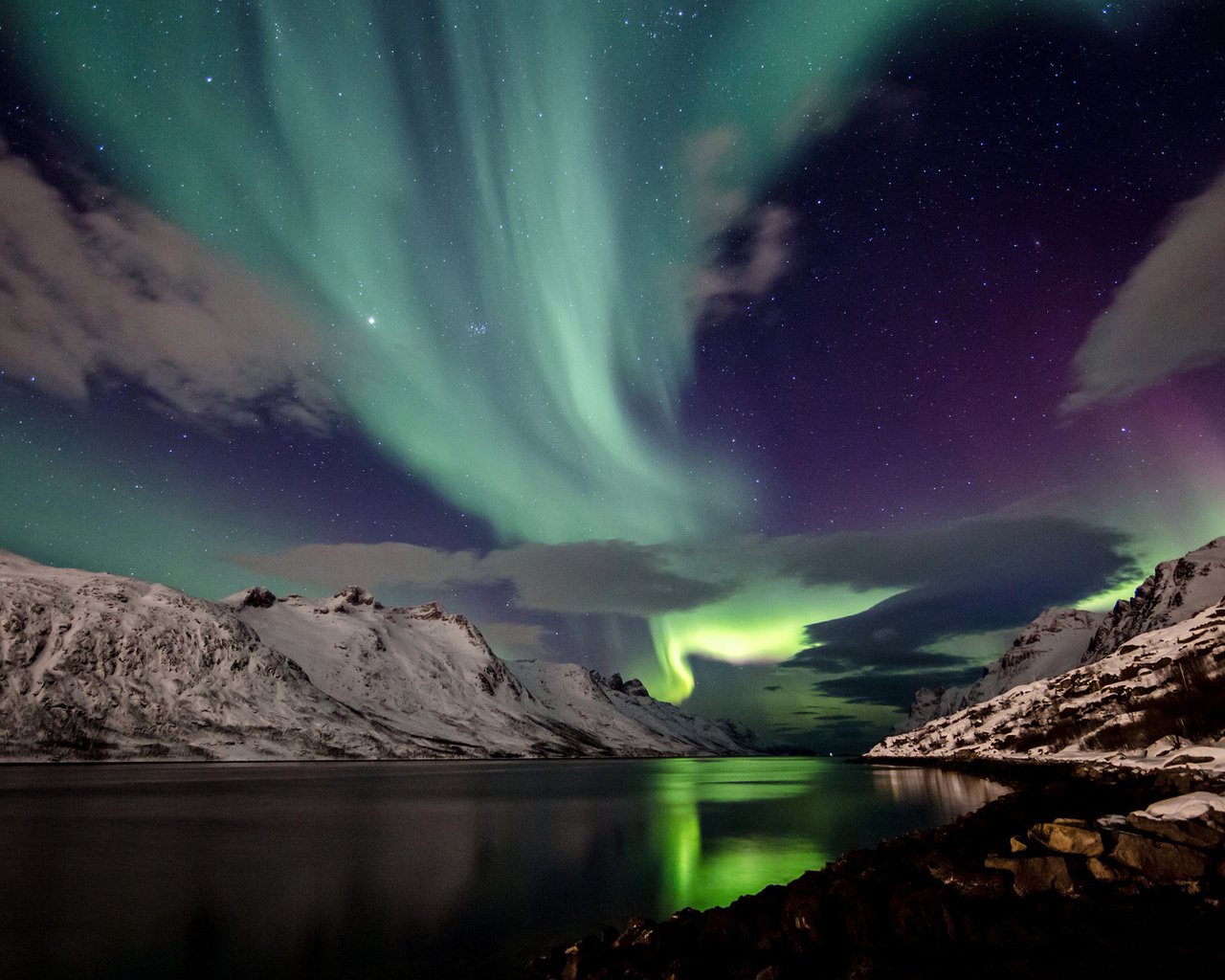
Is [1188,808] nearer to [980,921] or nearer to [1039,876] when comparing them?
[1039,876]

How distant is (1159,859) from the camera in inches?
966

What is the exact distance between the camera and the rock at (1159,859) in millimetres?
24203

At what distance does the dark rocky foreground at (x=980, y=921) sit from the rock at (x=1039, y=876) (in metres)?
0.04

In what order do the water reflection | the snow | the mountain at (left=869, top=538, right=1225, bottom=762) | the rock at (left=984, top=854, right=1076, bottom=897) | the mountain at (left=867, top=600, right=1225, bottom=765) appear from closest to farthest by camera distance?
the rock at (left=984, top=854, right=1076, bottom=897) → the snow → the water reflection → the mountain at (left=867, top=600, right=1225, bottom=765) → the mountain at (left=869, top=538, right=1225, bottom=762)

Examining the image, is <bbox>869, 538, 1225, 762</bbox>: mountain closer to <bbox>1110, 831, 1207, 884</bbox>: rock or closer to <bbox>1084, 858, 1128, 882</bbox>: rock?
<bbox>1110, 831, 1207, 884</bbox>: rock

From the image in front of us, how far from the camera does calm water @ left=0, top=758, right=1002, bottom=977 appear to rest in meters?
23.0

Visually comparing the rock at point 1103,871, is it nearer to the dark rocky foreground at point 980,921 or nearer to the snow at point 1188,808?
the dark rocky foreground at point 980,921

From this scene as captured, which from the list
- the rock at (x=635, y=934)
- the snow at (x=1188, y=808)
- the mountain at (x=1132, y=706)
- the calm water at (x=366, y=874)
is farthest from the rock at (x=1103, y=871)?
the mountain at (x=1132, y=706)

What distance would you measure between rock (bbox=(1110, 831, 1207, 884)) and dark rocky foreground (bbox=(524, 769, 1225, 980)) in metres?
0.04

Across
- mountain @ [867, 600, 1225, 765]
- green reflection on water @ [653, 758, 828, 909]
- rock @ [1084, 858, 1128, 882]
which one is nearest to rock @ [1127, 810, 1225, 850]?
rock @ [1084, 858, 1128, 882]

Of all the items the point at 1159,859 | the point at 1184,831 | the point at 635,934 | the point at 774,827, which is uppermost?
the point at 1184,831

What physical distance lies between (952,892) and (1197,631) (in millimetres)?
128429

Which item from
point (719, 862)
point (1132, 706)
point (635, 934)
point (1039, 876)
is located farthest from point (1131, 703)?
point (635, 934)

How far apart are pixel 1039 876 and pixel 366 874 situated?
3202cm
